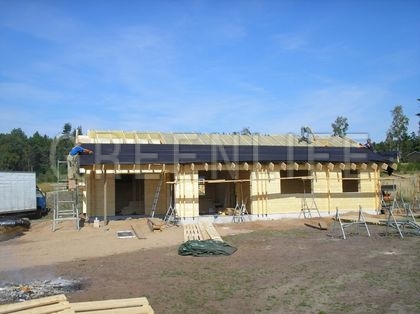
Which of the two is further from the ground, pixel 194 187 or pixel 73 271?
pixel 194 187

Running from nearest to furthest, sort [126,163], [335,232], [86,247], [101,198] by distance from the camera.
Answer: [86,247] < [335,232] < [126,163] < [101,198]

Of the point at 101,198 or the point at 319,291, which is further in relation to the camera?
the point at 101,198

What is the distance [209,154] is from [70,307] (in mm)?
14535

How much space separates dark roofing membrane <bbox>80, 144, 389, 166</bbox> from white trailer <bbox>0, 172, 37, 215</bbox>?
663cm

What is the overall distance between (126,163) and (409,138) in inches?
2184

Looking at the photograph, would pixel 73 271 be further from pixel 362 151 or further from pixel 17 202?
pixel 362 151

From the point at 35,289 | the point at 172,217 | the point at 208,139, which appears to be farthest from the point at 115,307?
the point at 208,139

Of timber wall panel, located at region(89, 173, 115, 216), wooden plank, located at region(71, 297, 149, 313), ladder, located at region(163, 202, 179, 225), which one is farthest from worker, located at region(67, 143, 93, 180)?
wooden plank, located at region(71, 297, 149, 313)

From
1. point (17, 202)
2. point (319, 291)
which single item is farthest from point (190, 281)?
point (17, 202)

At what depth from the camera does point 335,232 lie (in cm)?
1642

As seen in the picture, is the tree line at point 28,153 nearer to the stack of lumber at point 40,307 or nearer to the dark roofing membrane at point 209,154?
the dark roofing membrane at point 209,154

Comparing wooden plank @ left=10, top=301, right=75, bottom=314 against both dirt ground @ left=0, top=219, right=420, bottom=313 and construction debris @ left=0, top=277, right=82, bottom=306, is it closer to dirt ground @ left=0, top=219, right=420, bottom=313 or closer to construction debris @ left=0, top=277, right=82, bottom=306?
dirt ground @ left=0, top=219, right=420, bottom=313

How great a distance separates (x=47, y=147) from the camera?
89.1 m

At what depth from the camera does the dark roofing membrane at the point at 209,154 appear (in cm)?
1945
